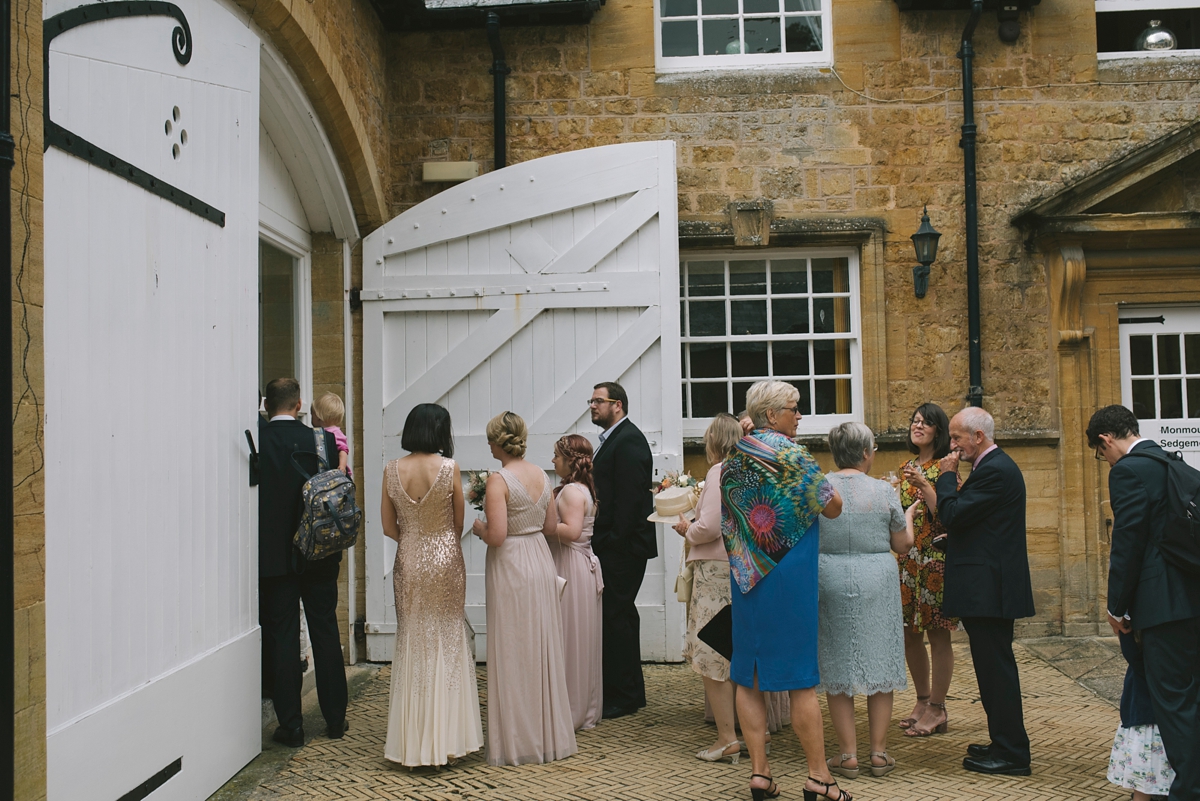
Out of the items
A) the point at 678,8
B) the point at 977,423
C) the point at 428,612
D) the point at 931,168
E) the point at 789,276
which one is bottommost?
the point at 428,612

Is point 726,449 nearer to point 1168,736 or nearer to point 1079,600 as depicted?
point 1168,736

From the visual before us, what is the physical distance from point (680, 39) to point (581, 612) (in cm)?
476

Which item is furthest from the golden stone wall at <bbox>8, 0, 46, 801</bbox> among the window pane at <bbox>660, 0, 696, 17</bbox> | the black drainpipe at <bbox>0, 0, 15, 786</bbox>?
the window pane at <bbox>660, 0, 696, 17</bbox>

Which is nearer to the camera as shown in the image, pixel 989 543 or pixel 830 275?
pixel 989 543

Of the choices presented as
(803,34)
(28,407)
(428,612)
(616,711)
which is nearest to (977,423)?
(616,711)

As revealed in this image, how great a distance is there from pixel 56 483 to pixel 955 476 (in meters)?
3.57

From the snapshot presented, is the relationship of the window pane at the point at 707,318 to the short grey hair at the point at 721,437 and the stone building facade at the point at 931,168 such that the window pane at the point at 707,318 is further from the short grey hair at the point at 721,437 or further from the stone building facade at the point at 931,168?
the short grey hair at the point at 721,437

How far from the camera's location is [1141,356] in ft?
25.1

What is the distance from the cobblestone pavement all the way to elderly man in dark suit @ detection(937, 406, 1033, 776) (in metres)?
0.15

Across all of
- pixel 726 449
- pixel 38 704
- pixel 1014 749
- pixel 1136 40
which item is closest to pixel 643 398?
pixel 726 449

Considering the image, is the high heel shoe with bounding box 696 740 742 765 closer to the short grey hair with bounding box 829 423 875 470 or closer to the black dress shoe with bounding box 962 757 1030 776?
the black dress shoe with bounding box 962 757 1030 776

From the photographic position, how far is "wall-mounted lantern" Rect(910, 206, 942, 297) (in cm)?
729

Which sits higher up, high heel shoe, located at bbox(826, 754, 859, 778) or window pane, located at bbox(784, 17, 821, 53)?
window pane, located at bbox(784, 17, 821, 53)

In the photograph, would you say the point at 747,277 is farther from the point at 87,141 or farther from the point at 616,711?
the point at 87,141
